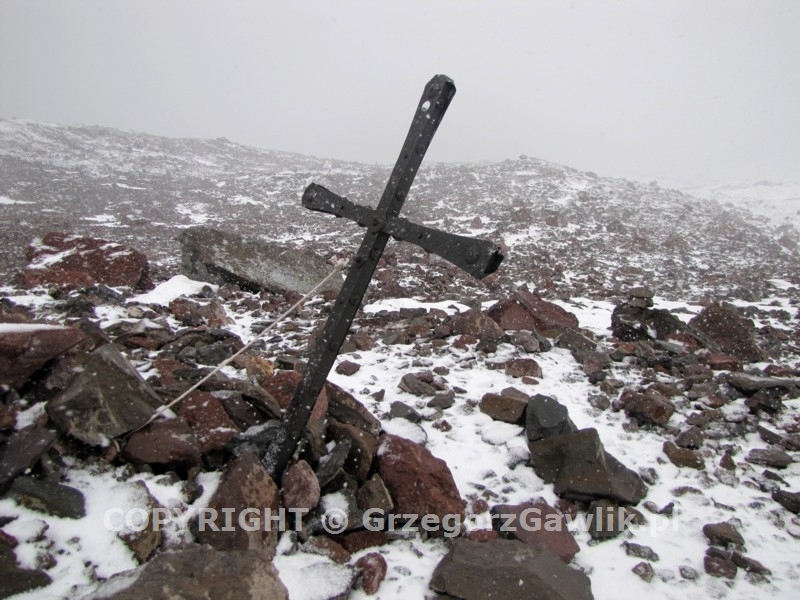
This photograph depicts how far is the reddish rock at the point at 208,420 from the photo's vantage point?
3.01 metres

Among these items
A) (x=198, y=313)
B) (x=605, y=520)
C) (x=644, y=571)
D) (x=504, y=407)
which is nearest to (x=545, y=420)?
(x=504, y=407)

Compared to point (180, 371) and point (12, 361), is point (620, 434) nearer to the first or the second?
point (180, 371)

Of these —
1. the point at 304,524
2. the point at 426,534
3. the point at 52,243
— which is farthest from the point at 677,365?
the point at 52,243

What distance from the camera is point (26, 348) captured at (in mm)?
2824

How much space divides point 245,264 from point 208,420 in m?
5.82

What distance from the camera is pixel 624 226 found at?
19.2 meters

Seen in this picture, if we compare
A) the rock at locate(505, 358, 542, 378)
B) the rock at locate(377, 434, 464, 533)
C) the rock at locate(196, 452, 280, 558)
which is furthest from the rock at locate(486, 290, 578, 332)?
the rock at locate(196, 452, 280, 558)

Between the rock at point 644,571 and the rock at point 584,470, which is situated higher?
the rock at point 584,470

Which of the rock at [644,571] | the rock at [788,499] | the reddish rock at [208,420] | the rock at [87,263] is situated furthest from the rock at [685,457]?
the rock at [87,263]

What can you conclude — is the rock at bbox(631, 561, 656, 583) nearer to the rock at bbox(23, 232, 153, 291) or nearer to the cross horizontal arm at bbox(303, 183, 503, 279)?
the cross horizontal arm at bbox(303, 183, 503, 279)

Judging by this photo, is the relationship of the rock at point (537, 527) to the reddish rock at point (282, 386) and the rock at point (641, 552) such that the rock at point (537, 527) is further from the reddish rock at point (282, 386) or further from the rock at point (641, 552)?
the reddish rock at point (282, 386)

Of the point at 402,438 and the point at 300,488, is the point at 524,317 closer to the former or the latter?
the point at 402,438

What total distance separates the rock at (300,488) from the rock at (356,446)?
347 millimetres

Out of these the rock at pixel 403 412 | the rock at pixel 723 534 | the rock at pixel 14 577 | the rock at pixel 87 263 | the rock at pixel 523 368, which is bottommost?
the rock at pixel 87 263
